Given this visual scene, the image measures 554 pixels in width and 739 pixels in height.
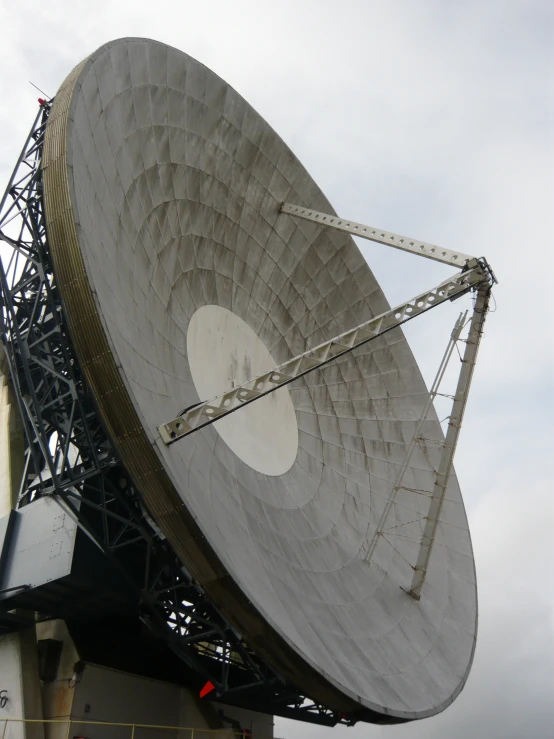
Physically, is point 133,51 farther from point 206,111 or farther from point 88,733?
point 88,733

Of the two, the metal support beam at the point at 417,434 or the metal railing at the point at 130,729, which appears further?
the metal support beam at the point at 417,434

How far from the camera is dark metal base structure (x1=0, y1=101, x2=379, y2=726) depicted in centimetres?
1619

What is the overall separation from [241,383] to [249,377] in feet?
2.69

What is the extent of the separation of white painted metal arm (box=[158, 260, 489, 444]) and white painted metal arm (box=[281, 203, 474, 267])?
133 centimetres

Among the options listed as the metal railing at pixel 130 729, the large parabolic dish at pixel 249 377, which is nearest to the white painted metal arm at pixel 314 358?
the large parabolic dish at pixel 249 377

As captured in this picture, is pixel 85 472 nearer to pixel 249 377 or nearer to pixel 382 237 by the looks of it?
pixel 249 377

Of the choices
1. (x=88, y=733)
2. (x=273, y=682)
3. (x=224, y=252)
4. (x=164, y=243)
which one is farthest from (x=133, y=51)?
(x=88, y=733)

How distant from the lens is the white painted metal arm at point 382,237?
74.3ft

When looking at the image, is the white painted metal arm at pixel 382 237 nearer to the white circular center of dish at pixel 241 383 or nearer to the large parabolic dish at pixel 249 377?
the large parabolic dish at pixel 249 377

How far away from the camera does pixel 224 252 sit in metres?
24.4

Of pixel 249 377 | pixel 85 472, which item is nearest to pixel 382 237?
pixel 249 377

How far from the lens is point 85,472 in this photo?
16.4 meters

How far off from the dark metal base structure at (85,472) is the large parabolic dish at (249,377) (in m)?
1.10

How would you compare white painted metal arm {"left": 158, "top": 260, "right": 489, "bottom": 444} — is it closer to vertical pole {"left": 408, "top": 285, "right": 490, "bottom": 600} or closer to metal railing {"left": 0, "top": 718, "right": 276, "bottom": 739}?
vertical pole {"left": 408, "top": 285, "right": 490, "bottom": 600}
